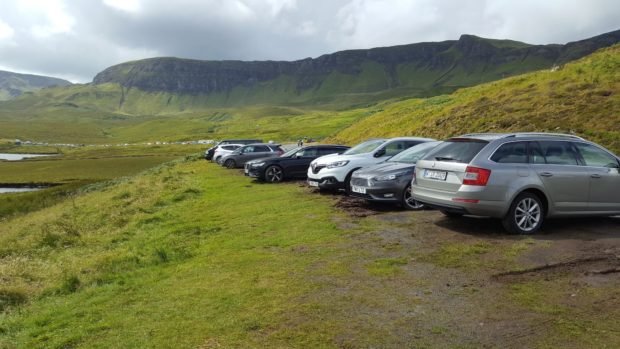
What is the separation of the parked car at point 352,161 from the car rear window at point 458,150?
529cm

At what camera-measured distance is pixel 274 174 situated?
68.9 ft

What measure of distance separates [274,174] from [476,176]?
13284 millimetres

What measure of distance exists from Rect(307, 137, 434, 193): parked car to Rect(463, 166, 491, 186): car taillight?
21.0 feet

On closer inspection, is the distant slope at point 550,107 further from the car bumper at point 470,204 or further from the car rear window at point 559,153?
the car bumper at point 470,204

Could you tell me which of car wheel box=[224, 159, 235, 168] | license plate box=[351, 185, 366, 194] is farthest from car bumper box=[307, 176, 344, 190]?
car wheel box=[224, 159, 235, 168]

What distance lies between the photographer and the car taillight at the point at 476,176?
332 inches

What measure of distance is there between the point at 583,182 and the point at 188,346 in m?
7.70

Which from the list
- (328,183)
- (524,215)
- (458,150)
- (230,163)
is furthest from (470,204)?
(230,163)

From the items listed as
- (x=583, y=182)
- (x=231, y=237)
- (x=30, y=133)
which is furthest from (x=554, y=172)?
(x=30, y=133)

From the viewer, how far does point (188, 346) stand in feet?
16.6

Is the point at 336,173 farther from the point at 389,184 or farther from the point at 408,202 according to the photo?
the point at 408,202

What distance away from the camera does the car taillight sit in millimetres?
8445

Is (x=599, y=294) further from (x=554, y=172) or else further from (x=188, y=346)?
(x=188, y=346)

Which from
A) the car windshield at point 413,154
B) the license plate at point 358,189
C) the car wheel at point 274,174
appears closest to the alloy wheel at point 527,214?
the car windshield at point 413,154
